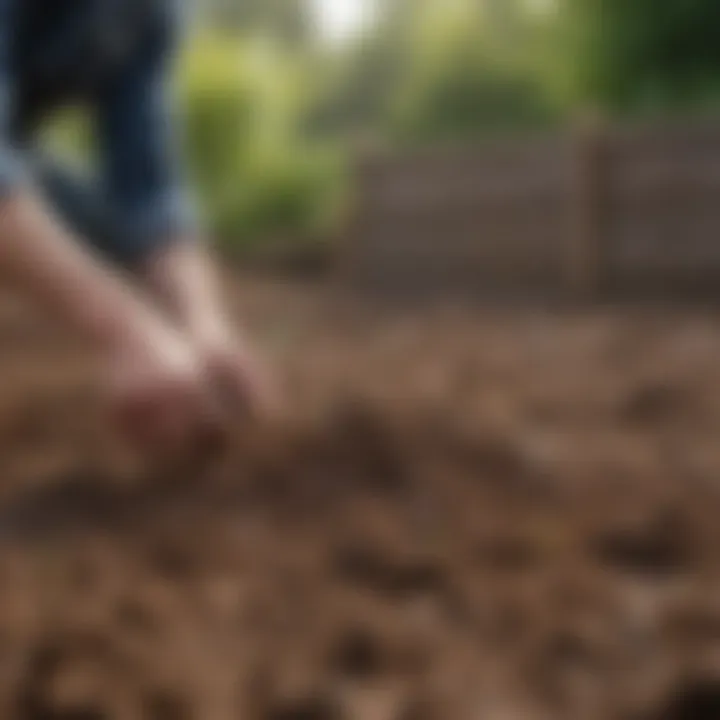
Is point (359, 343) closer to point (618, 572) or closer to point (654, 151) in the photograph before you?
point (654, 151)

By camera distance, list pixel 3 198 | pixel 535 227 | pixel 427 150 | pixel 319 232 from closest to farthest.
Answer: pixel 3 198 < pixel 535 227 < pixel 427 150 < pixel 319 232

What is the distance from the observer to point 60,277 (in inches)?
27.9

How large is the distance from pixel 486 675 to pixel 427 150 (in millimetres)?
3991

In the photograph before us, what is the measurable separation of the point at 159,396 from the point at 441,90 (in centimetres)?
567

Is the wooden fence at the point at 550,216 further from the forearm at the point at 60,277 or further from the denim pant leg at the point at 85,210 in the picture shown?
the forearm at the point at 60,277

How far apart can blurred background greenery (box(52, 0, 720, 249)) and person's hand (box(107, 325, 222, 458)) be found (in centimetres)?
384

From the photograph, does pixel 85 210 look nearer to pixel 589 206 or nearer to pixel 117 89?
pixel 117 89

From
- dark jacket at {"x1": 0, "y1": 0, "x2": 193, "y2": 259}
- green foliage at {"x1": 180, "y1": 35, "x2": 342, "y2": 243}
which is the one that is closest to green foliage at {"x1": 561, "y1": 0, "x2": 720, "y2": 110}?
green foliage at {"x1": 180, "y1": 35, "x2": 342, "y2": 243}

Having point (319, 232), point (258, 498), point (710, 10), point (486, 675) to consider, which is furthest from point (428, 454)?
point (319, 232)

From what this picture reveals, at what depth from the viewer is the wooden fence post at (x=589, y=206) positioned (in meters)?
4.00

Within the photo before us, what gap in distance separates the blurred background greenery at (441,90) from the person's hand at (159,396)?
3836mm

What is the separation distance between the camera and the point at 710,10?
4.37m

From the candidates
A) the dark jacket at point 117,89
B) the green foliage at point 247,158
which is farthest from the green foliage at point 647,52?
the dark jacket at point 117,89

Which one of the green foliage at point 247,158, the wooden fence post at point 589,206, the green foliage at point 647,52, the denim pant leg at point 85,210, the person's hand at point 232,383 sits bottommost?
the person's hand at point 232,383
